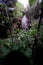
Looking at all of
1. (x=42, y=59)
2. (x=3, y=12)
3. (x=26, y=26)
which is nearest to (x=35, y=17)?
(x=26, y=26)

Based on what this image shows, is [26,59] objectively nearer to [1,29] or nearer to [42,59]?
[42,59]

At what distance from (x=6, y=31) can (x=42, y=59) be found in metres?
4.71

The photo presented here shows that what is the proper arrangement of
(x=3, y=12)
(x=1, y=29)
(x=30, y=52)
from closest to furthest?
(x=30, y=52) → (x=1, y=29) → (x=3, y=12)

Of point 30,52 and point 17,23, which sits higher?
point 30,52

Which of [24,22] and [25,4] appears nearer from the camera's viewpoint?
[24,22]

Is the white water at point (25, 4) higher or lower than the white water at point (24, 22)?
higher

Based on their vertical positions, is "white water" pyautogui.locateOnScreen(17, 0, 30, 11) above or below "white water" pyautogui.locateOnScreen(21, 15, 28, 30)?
above

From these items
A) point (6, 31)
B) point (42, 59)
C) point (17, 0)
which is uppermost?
point (17, 0)

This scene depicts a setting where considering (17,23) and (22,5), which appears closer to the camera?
(17,23)

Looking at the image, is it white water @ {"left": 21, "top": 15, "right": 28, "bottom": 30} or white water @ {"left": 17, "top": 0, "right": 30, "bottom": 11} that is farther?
white water @ {"left": 17, "top": 0, "right": 30, "bottom": 11}

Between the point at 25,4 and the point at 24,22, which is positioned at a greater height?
the point at 25,4

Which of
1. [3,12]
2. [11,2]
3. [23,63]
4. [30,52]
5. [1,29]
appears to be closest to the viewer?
[23,63]

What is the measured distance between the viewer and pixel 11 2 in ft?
25.5

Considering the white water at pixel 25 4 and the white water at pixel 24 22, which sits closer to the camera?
the white water at pixel 24 22
